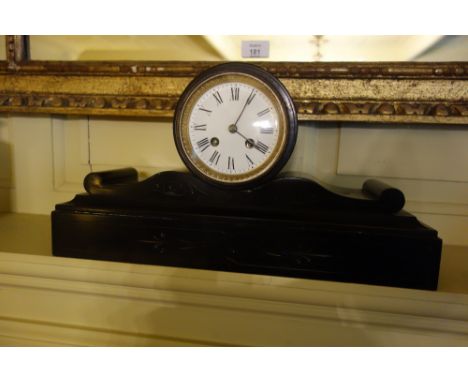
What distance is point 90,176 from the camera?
20.9 inches

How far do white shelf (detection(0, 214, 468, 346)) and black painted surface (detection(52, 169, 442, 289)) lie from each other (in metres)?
0.02

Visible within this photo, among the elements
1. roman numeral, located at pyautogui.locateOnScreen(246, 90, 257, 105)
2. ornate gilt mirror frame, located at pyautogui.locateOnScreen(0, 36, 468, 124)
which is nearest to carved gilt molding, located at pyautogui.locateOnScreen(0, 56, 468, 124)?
ornate gilt mirror frame, located at pyautogui.locateOnScreen(0, 36, 468, 124)

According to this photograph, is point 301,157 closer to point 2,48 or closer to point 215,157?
point 215,157

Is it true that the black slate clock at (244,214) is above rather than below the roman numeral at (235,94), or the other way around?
below

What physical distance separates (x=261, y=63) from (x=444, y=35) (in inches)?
12.2

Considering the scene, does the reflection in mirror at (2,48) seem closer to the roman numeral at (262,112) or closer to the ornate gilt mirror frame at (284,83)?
the ornate gilt mirror frame at (284,83)

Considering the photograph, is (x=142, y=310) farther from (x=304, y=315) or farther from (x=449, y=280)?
(x=449, y=280)

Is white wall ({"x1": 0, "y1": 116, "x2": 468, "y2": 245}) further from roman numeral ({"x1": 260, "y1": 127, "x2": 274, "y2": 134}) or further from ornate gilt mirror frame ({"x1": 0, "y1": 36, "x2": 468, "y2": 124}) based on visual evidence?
roman numeral ({"x1": 260, "y1": 127, "x2": 274, "y2": 134})

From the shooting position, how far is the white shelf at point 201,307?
0.45 m

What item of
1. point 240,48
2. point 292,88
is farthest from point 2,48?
point 292,88

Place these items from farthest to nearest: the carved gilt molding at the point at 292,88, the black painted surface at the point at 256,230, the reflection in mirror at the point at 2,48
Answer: the reflection in mirror at the point at 2,48
the carved gilt molding at the point at 292,88
the black painted surface at the point at 256,230

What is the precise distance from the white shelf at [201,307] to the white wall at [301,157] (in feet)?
0.44

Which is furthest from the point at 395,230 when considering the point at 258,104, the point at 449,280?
the point at 258,104

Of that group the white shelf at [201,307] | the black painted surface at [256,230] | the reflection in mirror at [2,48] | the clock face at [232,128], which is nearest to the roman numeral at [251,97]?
the clock face at [232,128]
